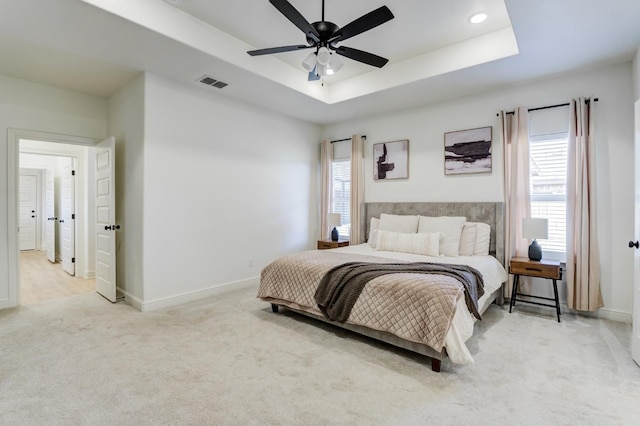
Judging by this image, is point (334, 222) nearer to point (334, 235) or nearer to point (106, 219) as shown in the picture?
point (334, 235)

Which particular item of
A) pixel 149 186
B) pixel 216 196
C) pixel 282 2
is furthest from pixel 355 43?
pixel 149 186

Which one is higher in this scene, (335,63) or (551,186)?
(335,63)

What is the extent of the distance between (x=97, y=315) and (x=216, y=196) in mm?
1931

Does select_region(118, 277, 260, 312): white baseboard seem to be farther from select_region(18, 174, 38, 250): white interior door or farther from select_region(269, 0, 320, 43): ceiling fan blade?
select_region(18, 174, 38, 250): white interior door

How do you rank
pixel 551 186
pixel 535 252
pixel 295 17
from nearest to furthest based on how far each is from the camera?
1. pixel 295 17
2. pixel 535 252
3. pixel 551 186

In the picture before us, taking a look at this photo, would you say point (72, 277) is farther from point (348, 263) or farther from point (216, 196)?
point (348, 263)

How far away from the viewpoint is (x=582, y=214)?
3.49 metres

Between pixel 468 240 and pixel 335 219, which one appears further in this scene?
pixel 335 219

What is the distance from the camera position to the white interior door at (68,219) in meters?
5.48

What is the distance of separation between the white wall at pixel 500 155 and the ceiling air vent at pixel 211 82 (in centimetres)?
251

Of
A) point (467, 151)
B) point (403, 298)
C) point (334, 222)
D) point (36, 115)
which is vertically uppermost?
point (36, 115)

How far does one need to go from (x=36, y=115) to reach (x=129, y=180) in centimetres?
143

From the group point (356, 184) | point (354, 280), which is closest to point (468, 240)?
point (354, 280)

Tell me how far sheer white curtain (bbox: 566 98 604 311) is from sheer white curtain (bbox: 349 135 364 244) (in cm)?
282
